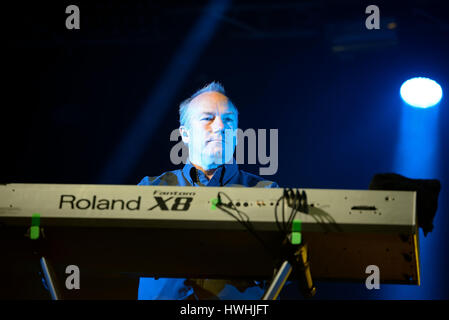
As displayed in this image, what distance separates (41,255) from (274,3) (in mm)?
→ 2756

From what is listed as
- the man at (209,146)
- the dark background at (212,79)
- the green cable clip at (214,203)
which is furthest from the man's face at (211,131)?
the green cable clip at (214,203)

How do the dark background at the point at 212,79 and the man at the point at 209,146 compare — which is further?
the dark background at the point at 212,79

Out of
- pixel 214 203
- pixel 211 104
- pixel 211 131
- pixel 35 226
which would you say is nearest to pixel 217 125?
pixel 211 131

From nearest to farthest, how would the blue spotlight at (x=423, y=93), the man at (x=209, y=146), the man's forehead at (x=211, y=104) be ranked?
the man at (x=209, y=146) → the man's forehead at (x=211, y=104) → the blue spotlight at (x=423, y=93)

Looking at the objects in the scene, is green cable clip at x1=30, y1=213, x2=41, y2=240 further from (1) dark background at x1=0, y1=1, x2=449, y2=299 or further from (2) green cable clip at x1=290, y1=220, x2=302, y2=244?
(1) dark background at x1=0, y1=1, x2=449, y2=299

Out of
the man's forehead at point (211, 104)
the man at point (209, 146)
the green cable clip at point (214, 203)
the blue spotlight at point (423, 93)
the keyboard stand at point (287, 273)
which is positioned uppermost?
the blue spotlight at point (423, 93)

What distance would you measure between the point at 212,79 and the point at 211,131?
4.47 ft

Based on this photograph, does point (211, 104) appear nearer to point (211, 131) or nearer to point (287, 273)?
point (211, 131)

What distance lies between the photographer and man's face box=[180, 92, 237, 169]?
8.42ft

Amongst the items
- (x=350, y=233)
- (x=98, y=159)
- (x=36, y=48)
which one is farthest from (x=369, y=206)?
(x=36, y=48)

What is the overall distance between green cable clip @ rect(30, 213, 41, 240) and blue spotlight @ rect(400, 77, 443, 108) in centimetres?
287

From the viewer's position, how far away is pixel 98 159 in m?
3.67

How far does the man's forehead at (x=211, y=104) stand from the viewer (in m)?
2.68

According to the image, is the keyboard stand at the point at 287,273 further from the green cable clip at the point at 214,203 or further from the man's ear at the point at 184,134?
the man's ear at the point at 184,134
